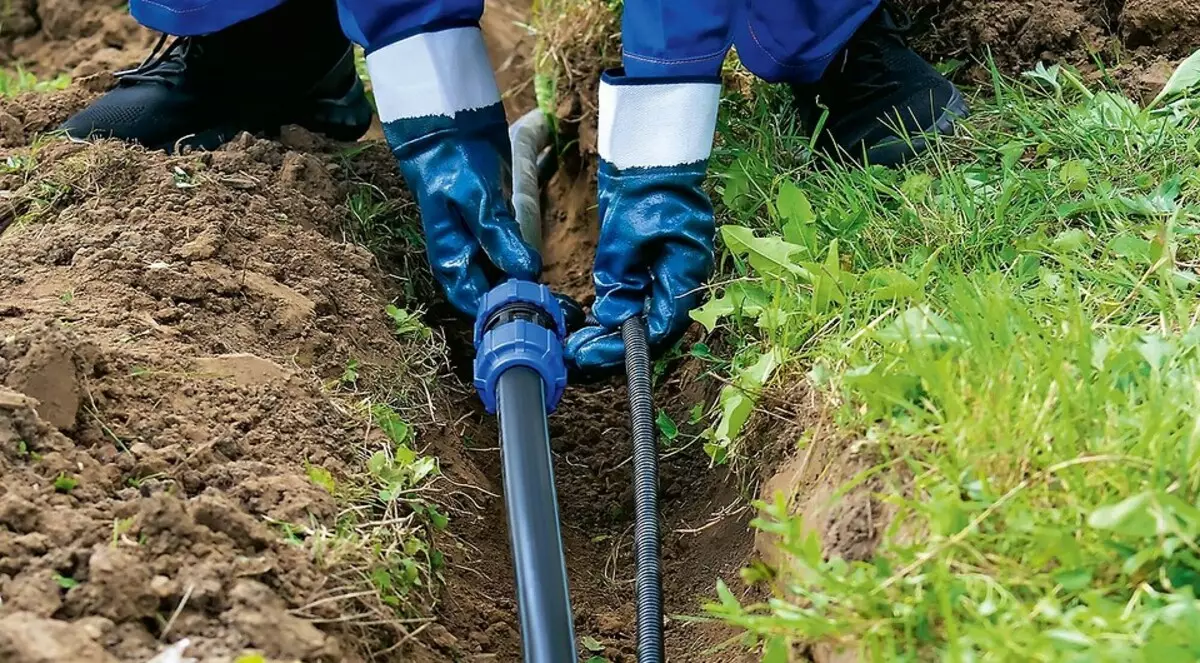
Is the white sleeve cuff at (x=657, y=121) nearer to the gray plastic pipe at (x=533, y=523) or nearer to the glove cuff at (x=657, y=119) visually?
the glove cuff at (x=657, y=119)

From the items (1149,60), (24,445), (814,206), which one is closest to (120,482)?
(24,445)

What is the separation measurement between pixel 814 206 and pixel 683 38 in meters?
0.37

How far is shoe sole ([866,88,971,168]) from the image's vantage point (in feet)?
6.87

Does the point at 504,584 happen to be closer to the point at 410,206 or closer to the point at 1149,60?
the point at 410,206

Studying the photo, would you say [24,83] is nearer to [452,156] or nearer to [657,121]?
[452,156]

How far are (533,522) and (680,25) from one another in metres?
0.86

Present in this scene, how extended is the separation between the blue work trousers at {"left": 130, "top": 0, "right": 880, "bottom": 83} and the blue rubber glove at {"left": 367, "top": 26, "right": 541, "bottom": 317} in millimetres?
45

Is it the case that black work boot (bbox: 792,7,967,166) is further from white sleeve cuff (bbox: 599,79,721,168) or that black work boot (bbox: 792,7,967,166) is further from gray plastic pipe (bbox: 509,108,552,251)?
gray plastic pipe (bbox: 509,108,552,251)

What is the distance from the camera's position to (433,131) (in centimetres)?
200

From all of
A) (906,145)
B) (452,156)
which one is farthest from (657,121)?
(906,145)

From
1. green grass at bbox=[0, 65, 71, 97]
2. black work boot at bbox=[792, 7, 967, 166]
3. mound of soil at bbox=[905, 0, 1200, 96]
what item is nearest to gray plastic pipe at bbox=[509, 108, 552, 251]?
black work boot at bbox=[792, 7, 967, 166]

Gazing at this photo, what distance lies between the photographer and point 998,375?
1.21m

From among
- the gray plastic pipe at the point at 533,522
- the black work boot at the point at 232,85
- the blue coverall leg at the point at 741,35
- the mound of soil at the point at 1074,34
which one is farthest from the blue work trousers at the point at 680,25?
the gray plastic pipe at the point at 533,522

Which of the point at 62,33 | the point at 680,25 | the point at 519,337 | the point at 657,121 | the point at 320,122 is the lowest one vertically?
the point at 62,33
